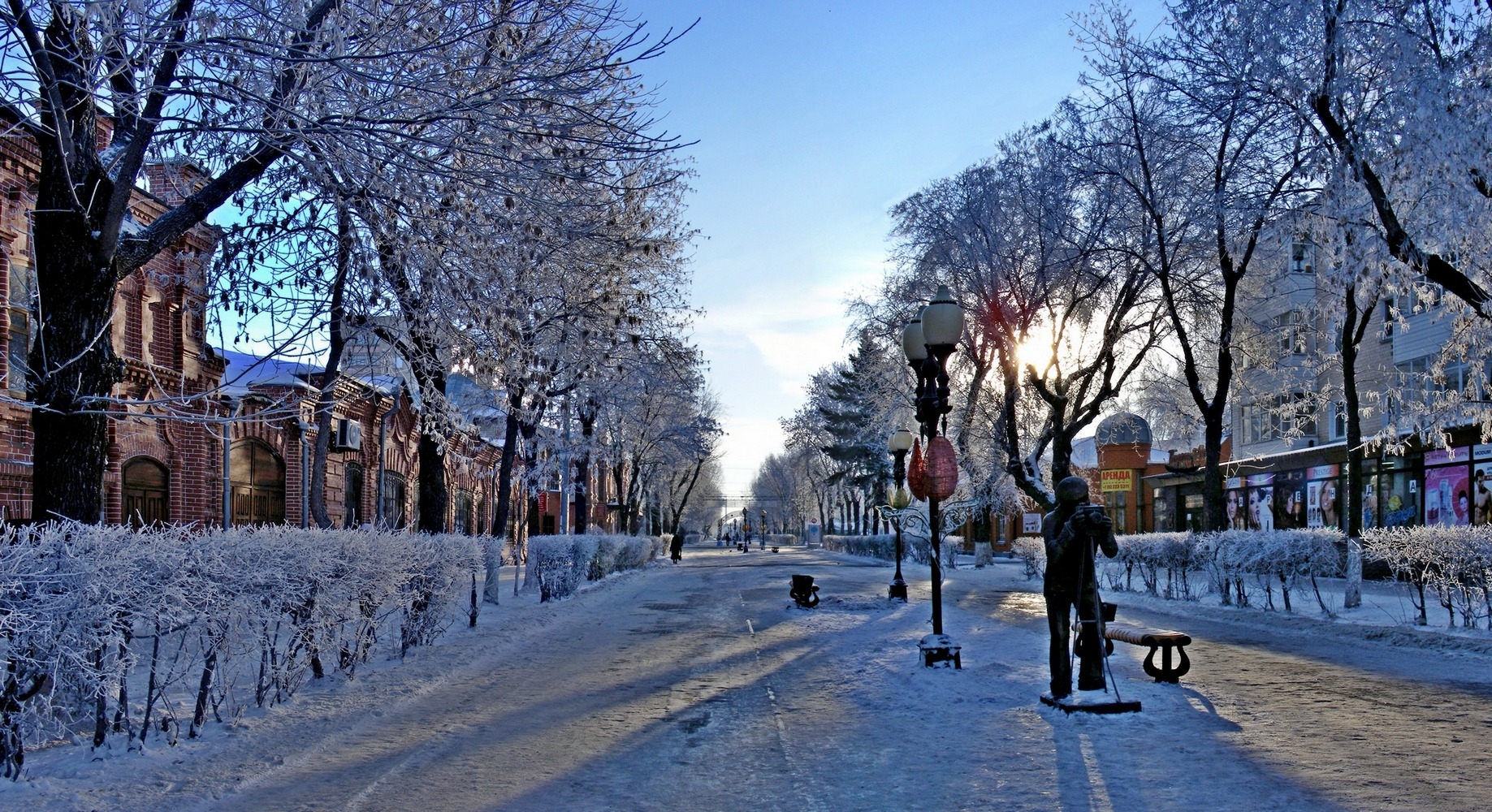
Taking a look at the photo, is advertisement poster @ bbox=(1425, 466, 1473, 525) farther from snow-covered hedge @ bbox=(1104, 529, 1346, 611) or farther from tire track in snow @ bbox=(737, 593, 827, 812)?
tire track in snow @ bbox=(737, 593, 827, 812)

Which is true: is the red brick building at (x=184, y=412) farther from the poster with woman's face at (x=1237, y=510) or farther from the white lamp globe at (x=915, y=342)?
the poster with woman's face at (x=1237, y=510)

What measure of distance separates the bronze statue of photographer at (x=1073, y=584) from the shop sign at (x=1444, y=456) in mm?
20440

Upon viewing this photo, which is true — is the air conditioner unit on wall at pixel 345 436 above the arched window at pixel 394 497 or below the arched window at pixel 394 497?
above

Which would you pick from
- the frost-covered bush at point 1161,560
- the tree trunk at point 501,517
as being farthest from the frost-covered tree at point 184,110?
the frost-covered bush at point 1161,560

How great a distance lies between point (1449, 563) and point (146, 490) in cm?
1976

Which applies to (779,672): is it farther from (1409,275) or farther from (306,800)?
Result: (1409,275)

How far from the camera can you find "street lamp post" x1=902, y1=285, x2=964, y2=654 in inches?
454

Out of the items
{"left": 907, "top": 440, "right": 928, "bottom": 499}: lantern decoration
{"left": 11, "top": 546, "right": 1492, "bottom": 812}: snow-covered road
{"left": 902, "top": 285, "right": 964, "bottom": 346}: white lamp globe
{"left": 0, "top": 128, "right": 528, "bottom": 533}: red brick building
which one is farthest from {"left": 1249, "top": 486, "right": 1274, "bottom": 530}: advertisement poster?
{"left": 902, "top": 285, "right": 964, "bottom": 346}: white lamp globe

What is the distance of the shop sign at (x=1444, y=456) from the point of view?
24941mm

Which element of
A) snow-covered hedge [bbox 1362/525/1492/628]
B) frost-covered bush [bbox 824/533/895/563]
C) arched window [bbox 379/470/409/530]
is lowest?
frost-covered bush [bbox 824/533/895/563]

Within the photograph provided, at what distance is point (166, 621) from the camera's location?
6496 millimetres

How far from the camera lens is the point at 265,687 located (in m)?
8.21

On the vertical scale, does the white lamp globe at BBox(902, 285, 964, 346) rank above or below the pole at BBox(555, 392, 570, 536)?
above

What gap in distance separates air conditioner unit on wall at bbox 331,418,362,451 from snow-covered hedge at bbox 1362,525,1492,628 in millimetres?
20857
